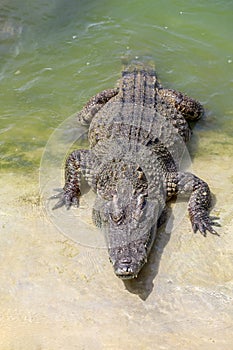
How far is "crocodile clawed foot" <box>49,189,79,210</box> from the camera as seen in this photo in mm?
5086

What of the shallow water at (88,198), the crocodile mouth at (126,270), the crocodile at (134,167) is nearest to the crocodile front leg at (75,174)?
the crocodile at (134,167)

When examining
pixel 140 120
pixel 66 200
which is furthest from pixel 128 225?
pixel 140 120

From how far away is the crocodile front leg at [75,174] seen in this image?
5.20 meters

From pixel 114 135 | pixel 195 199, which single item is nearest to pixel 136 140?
pixel 114 135

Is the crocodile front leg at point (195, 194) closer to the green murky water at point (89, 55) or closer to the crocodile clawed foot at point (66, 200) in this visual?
the crocodile clawed foot at point (66, 200)

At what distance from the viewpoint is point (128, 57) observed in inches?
318

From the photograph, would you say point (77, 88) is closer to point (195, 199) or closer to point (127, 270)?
point (195, 199)

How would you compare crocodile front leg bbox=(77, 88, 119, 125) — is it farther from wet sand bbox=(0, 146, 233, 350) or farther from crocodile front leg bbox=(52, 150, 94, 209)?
wet sand bbox=(0, 146, 233, 350)

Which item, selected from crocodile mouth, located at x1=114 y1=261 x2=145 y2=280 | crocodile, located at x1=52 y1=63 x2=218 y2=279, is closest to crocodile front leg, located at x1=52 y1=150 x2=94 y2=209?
crocodile, located at x1=52 y1=63 x2=218 y2=279

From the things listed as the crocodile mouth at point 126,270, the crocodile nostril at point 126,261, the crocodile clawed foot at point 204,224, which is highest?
the crocodile nostril at point 126,261

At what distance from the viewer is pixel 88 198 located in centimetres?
525

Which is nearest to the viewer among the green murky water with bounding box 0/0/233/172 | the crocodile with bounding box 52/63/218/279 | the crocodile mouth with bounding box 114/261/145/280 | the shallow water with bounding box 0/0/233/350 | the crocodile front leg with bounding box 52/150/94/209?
the shallow water with bounding box 0/0/233/350

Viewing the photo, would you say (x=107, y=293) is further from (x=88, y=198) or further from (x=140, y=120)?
(x=140, y=120)

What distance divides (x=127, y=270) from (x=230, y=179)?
2.17 m
